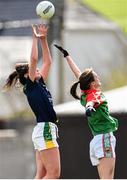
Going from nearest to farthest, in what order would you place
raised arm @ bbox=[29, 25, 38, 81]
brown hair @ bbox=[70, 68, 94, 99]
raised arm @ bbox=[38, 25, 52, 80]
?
1. raised arm @ bbox=[29, 25, 38, 81]
2. brown hair @ bbox=[70, 68, 94, 99]
3. raised arm @ bbox=[38, 25, 52, 80]

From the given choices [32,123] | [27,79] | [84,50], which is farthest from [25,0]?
[84,50]

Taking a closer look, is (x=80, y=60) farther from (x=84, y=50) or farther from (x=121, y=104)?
(x=121, y=104)

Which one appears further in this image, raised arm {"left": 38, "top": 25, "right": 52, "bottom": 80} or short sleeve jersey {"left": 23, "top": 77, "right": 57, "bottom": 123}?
raised arm {"left": 38, "top": 25, "right": 52, "bottom": 80}

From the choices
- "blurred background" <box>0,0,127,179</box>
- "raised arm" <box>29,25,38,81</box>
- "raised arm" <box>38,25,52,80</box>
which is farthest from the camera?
"blurred background" <box>0,0,127,179</box>

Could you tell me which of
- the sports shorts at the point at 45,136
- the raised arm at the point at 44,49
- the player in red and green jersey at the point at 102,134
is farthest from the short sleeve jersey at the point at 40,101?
the player in red and green jersey at the point at 102,134

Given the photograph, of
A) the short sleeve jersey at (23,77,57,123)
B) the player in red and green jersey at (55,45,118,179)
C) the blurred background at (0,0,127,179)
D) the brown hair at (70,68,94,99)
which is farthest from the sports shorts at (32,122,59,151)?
the blurred background at (0,0,127,179)

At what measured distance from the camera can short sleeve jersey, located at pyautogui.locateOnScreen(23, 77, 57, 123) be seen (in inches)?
439

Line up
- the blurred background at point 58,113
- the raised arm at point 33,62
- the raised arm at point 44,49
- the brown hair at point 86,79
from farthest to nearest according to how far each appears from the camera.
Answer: the blurred background at point 58,113 < the raised arm at point 44,49 < the brown hair at point 86,79 < the raised arm at point 33,62

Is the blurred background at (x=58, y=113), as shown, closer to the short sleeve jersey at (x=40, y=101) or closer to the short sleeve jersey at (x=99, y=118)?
the short sleeve jersey at (x=40, y=101)

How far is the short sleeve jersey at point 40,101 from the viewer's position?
36.6 ft

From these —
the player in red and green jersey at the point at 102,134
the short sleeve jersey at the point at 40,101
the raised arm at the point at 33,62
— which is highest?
the raised arm at the point at 33,62

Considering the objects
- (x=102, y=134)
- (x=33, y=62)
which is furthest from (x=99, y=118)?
(x=33, y=62)

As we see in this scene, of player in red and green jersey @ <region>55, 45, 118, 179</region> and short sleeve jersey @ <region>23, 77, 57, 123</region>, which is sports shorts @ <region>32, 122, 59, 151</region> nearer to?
short sleeve jersey @ <region>23, 77, 57, 123</region>

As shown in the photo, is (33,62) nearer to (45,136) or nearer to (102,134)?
(45,136)
